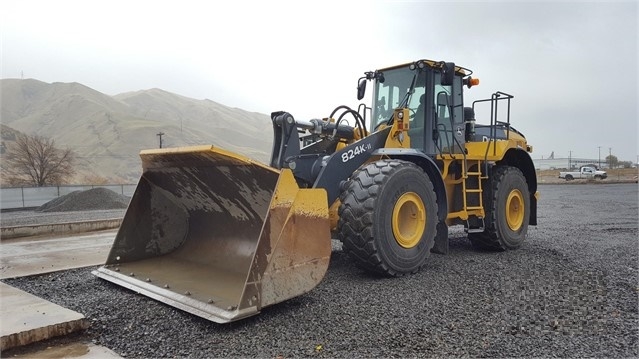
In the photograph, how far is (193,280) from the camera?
4.30 m

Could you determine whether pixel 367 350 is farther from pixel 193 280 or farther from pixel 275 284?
pixel 193 280

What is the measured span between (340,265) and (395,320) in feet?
5.99

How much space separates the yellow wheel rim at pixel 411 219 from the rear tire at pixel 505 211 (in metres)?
1.87

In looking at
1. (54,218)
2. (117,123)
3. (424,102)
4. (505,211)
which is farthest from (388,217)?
(117,123)

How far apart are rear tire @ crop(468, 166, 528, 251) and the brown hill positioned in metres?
37.1

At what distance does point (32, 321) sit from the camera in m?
3.34

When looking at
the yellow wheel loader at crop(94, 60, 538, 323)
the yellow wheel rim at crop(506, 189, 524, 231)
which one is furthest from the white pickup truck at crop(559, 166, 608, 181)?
the yellow wheel loader at crop(94, 60, 538, 323)

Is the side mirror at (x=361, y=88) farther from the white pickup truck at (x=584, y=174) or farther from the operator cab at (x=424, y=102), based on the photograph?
the white pickup truck at (x=584, y=174)

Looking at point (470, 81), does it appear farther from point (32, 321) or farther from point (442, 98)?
point (32, 321)

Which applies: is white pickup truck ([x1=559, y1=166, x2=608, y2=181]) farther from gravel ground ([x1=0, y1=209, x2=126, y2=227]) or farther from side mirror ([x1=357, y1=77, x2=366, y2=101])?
side mirror ([x1=357, y1=77, x2=366, y2=101])

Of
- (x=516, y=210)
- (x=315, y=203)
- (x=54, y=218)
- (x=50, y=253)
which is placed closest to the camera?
(x=315, y=203)

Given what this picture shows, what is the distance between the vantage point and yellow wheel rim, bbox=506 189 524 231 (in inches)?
278

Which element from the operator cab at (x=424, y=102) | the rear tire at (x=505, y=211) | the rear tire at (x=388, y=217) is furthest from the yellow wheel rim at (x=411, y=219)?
the rear tire at (x=505, y=211)

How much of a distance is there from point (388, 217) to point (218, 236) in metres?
1.79
